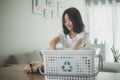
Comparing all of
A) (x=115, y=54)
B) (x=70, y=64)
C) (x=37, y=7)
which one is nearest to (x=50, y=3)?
(x=37, y=7)

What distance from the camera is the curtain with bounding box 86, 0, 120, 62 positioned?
561 centimetres

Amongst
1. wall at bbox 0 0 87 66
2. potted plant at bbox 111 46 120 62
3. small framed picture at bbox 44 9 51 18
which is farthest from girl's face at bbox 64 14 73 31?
potted plant at bbox 111 46 120 62

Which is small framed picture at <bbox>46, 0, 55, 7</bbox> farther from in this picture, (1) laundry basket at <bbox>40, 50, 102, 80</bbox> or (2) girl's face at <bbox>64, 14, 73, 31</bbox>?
(1) laundry basket at <bbox>40, 50, 102, 80</bbox>

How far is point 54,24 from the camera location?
Result: 4574mm

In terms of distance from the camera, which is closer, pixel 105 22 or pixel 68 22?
pixel 68 22

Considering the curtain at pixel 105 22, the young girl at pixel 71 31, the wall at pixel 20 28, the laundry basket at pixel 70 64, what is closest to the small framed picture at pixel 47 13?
the wall at pixel 20 28

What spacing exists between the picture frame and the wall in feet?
0.22

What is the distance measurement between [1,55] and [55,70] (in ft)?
7.85

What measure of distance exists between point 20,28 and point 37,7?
0.64 metres

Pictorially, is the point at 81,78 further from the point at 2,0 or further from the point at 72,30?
the point at 2,0

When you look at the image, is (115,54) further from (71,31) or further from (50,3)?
(71,31)

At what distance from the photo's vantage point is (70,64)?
864mm

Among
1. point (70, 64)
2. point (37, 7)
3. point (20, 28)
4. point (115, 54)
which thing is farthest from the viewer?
point (115, 54)

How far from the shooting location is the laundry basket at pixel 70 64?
2.78 ft
